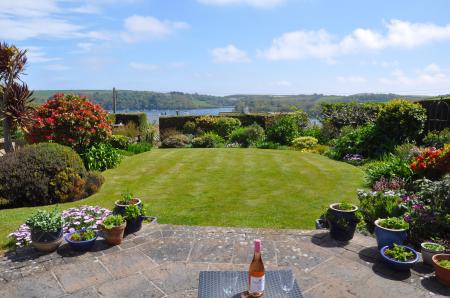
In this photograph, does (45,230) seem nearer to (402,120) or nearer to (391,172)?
(391,172)

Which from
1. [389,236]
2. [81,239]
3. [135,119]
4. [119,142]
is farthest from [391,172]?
[135,119]

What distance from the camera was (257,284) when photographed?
2.76m

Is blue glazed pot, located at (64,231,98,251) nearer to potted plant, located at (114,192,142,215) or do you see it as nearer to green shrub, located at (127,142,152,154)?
potted plant, located at (114,192,142,215)

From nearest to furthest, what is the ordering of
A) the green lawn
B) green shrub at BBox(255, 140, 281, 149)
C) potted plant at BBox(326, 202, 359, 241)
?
potted plant at BBox(326, 202, 359, 241) → the green lawn → green shrub at BBox(255, 140, 281, 149)

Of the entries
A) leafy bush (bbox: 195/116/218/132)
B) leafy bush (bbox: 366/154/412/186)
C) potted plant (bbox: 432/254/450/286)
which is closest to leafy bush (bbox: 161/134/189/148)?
leafy bush (bbox: 195/116/218/132)

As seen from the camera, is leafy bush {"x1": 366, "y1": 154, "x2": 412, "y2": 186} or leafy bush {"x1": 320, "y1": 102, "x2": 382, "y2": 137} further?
leafy bush {"x1": 320, "y1": 102, "x2": 382, "y2": 137}

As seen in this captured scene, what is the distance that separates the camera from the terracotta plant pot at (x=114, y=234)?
14.7 ft

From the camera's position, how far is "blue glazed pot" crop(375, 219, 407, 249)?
13.8 ft

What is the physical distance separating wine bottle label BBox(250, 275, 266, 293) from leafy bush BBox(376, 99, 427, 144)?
10.2 metres

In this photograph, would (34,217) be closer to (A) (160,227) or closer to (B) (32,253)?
(B) (32,253)

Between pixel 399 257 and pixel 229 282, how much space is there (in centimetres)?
206

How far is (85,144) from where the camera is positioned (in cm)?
991

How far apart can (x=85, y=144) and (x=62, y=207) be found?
11.2ft

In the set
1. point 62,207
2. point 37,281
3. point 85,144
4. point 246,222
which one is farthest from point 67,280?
point 85,144
